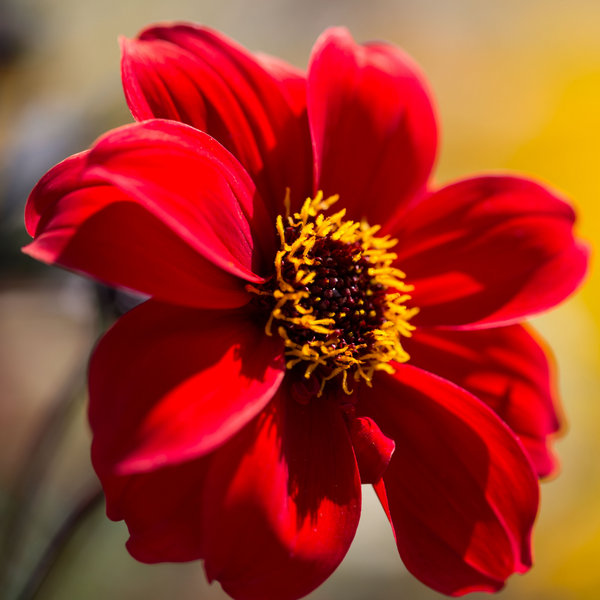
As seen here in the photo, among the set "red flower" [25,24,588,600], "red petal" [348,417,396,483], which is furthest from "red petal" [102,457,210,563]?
"red petal" [348,417,396,483]

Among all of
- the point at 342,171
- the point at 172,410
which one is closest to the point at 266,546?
the point at 172,410

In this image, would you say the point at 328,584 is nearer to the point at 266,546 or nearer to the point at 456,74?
the point at 266,546

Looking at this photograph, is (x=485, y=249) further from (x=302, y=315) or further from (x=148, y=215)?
(x=148, y=215)

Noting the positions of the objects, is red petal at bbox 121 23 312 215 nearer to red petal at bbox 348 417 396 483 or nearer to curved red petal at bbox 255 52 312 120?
curved red petal at bbox 255 52 312 120

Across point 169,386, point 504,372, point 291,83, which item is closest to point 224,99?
point 291,83

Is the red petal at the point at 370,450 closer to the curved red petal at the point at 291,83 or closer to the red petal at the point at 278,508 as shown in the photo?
the red petal at the point at 278,508

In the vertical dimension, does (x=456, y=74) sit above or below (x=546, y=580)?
above
